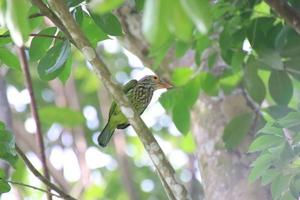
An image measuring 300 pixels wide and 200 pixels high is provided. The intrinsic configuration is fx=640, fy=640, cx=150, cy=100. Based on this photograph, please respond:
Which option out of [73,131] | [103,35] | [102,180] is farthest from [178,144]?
[103,35]

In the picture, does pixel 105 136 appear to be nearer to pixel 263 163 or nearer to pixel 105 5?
pixel 263 163

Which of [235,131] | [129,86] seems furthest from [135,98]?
[235,131]

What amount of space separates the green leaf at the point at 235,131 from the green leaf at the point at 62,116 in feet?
4.61

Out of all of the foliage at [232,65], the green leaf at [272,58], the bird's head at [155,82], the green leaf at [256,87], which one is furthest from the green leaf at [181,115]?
the bird's head at [155,82]

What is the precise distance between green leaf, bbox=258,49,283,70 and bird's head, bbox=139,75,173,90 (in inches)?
53.1

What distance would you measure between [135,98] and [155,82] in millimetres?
290

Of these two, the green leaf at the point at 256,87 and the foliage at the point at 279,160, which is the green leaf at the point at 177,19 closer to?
the foliage at the point at 279,160

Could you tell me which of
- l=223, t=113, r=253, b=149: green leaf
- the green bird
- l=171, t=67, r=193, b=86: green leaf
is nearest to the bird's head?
the green bird

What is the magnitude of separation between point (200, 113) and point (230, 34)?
0.89 metres

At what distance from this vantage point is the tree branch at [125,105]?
1.86 metres

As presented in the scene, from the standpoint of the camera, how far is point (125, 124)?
354 cm

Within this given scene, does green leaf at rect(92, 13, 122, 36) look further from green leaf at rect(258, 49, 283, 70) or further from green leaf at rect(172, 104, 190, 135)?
green leaf at rect(172, 104, 190, 135)

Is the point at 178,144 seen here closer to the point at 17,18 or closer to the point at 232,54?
the point at 232,54

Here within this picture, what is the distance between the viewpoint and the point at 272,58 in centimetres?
253
